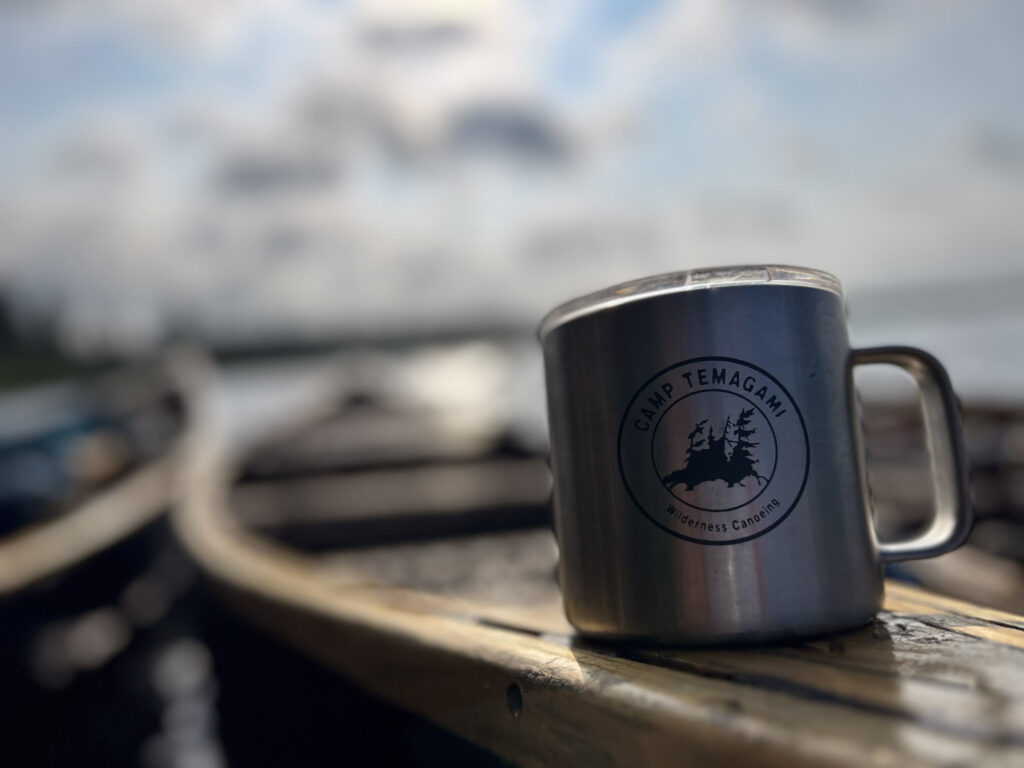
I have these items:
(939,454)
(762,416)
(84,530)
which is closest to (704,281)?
(762,416)

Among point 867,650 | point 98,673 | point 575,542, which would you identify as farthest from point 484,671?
point 98,673

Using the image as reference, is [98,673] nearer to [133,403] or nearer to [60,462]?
[60,462]

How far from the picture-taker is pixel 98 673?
160cm

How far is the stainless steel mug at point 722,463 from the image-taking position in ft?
1.44

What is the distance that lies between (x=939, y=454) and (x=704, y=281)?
0.20m

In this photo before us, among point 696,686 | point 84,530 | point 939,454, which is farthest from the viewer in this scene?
point 84,530

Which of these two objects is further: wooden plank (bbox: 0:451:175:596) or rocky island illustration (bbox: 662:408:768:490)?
wooden plank (bbox: 0:451:175:596)

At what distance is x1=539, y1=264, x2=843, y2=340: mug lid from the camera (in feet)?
1.48

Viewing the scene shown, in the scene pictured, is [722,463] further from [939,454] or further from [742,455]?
[939,454]

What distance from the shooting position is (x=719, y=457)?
443 millimetres

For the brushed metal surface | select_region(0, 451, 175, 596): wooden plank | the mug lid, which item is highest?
the mug lid

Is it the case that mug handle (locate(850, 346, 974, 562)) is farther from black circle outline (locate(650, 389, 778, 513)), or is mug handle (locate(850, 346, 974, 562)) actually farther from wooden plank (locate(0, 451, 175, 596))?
wooden plank (locate(0, 451, 175, 596))

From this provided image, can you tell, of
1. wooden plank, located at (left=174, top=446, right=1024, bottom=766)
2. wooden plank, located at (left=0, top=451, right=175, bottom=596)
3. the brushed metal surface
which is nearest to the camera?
wooden plank, located at (left=174, top=446, right=1024, bottom=766)

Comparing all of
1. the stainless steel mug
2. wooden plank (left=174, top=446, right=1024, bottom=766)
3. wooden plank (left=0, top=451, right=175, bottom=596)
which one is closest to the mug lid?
the stainless steel mug
